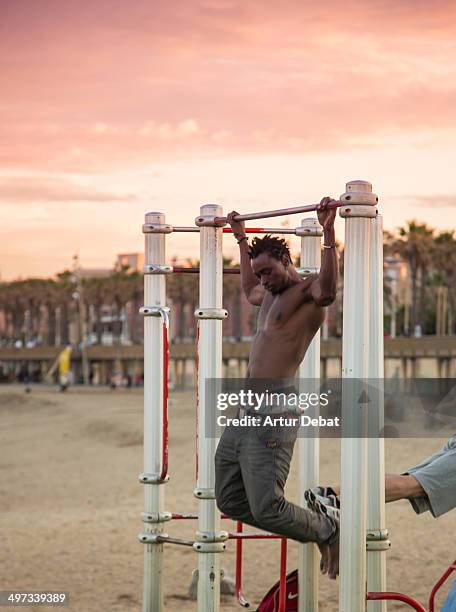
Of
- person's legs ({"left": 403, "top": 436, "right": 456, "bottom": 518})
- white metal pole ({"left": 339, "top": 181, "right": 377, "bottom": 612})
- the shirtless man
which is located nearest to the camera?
white metal pole ({"left": 339, "top": 181, "right": 377, "bottom": 612})

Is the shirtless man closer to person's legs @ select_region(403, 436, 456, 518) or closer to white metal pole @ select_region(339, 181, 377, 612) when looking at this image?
white metal pole @ select_region(339, 181, 377, 612)

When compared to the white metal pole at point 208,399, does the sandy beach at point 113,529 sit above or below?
below

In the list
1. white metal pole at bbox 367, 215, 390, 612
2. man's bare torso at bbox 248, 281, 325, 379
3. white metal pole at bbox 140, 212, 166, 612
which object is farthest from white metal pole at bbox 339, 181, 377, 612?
white metal pole at bbox 140, 212, 166, 612

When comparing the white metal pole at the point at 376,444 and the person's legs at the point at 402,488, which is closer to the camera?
the white metal pole at the point at 376,444

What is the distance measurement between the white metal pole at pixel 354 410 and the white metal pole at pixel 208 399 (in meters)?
1.76

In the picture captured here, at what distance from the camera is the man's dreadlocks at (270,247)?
21.2 feet

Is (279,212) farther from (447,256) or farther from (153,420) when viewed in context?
(447,256)

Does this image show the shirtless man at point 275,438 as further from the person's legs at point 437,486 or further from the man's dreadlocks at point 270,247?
the person's legs at point 437,486

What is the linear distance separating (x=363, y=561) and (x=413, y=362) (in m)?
56.7

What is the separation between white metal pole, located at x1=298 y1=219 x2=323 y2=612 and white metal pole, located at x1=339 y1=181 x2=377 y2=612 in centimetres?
174

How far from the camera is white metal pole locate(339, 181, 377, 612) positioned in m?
5.63

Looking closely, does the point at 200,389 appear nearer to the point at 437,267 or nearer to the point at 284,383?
the point at 284,383

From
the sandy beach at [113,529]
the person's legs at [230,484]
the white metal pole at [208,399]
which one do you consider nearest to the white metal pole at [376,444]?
the person's legs at [230,484]

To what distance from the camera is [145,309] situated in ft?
26.3
